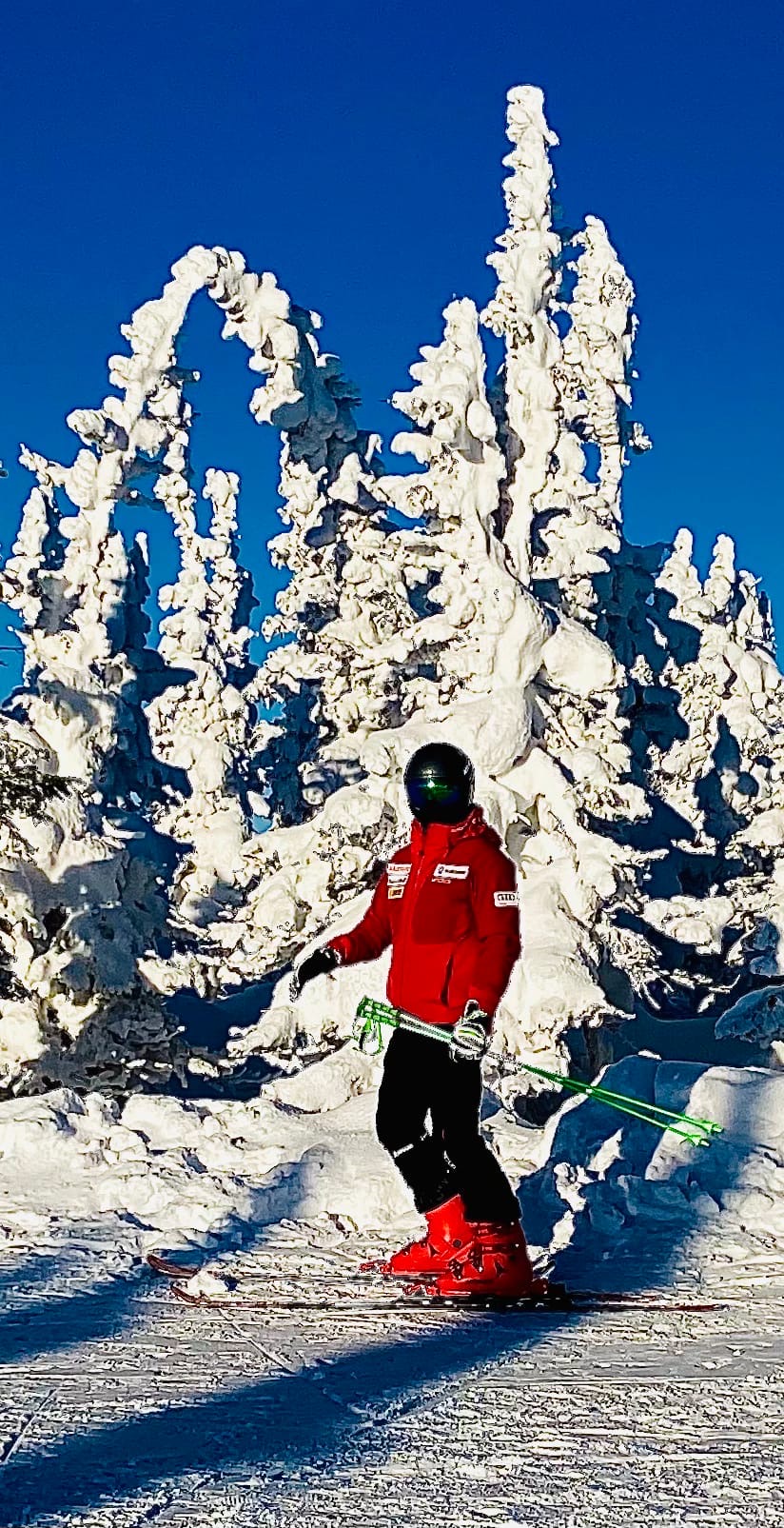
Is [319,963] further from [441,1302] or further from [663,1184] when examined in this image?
[663,1184]

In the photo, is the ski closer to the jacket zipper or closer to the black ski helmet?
the jacket zipper

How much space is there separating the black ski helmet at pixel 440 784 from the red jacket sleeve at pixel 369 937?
0.40 metres

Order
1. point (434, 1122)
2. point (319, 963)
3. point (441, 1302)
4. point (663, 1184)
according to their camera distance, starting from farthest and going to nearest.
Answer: point (663, 1184)
point (319, 963)
point (434, 1122)
point (441, 1302)

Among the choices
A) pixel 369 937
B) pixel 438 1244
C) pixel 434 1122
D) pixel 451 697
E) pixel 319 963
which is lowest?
pixel 438 1244

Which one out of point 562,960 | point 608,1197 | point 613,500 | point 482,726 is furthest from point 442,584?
point 608,1197

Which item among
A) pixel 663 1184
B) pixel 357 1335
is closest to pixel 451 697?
pixel 663 1184

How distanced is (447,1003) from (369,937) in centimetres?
54

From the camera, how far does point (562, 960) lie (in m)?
18.2

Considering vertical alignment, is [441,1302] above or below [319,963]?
below

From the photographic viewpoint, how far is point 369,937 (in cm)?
637

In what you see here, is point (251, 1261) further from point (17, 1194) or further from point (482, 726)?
point (482, 726)

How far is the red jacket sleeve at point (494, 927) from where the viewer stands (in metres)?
5.87

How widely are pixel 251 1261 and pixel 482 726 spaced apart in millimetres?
13041

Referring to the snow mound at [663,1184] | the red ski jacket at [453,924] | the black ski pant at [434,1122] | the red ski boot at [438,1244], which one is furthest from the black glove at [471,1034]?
the snow mound at [663,1184]
